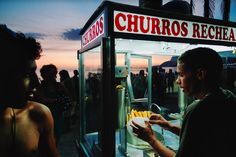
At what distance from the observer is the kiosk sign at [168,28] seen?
2947 millimetres

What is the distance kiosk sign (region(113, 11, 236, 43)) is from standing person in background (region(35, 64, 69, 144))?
2.50m

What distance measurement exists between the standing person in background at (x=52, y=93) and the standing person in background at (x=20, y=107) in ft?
8.40

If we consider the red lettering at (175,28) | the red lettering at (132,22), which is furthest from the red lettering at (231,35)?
the red lettering at (132,22)

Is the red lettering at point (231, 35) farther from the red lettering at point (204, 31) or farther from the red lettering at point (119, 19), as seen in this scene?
the red lettering at point (119, 19)

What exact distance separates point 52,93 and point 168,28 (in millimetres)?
2953

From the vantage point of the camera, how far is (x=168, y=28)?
338 centimetres

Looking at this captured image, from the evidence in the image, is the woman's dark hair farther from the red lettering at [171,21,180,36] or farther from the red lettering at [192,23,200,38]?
the red lettering at [192,23,200,38]

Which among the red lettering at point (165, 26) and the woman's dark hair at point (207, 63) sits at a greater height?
the red lettering at point (165, 26)

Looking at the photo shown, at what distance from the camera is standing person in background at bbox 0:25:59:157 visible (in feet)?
5.50

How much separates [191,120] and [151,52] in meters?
5.51

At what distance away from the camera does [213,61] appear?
70.7 inches

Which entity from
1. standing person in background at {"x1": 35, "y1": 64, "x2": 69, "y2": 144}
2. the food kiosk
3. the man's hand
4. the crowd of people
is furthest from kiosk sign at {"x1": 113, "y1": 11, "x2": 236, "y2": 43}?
standing person in background at {"x1": 35, "y1": 64, "x2": 69, "y2": 144}

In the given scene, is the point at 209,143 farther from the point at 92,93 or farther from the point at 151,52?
the point at 92,93

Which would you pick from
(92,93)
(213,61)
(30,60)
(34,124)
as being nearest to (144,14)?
(213,61)
